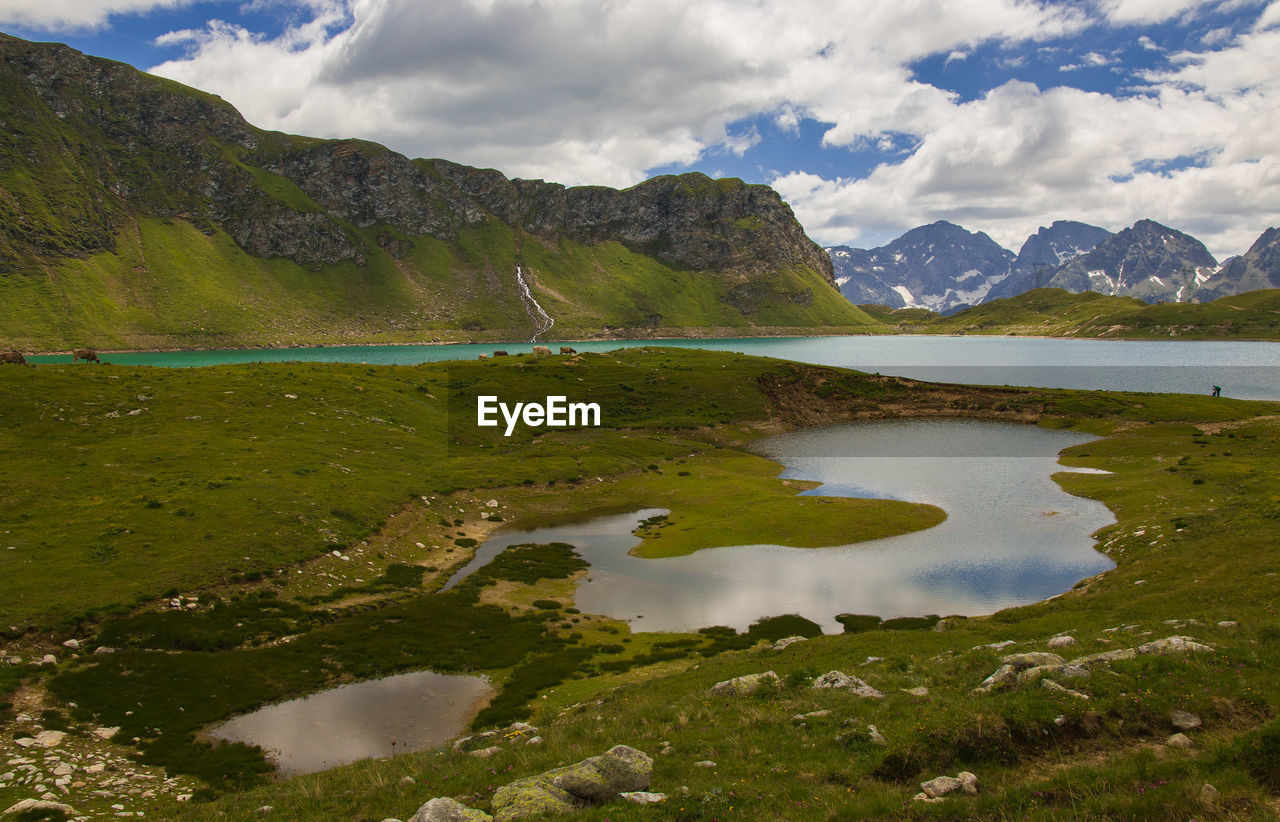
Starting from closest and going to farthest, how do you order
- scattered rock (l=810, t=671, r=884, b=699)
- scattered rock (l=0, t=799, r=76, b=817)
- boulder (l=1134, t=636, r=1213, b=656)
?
boulder (l=1134, t=636, r=1213, b=656) < scattered rock (l=0, t=799, r=76, b=817) < scattered rock (l=810, t=671, r=884, b=699)

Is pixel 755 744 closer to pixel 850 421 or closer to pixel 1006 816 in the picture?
pixel 1006 816

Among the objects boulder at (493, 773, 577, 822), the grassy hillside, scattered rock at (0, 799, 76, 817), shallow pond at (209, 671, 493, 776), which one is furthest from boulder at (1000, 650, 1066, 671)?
scattered rock at (0, 799, 76, 817)

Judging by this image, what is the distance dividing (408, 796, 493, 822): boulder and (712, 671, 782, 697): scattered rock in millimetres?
10803

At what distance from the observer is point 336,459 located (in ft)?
206

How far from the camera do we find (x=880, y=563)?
1929 inches

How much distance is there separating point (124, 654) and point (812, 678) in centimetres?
3206

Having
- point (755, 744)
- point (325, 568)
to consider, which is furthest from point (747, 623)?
point (325, 568)

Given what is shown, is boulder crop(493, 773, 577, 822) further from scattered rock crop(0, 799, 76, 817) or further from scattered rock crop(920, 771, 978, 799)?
scattered rock crop(0, 799, 76, 817)

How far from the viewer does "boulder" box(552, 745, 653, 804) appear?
47.5 ft

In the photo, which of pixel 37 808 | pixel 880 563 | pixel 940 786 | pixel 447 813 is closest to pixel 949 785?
pixel 940 786

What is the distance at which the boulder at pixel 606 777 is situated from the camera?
14.5 meters

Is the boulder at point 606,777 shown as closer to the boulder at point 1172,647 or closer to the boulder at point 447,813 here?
the boulder at point 447,813

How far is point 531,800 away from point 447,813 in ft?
5.99

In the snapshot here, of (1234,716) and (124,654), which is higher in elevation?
(1234,716)
